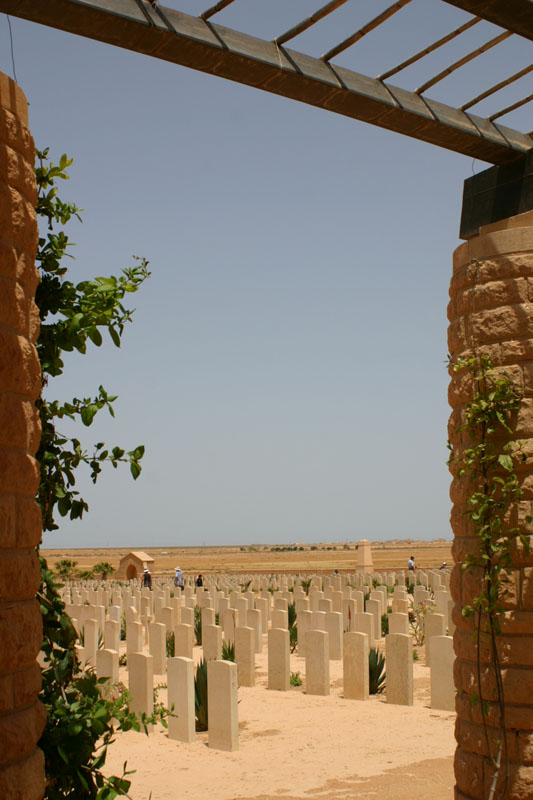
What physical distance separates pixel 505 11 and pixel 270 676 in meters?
8.10

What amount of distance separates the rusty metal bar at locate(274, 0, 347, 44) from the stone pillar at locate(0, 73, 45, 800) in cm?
153

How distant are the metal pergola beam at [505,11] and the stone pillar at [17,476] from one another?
2.15 meters

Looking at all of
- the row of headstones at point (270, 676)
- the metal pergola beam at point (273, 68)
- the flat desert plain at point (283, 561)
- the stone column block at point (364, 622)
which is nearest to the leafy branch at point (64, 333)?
the metal pergola beam at point (273, 68)

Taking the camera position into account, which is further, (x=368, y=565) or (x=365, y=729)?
(x=368, y=565)

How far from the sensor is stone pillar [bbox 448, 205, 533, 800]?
4391 mm

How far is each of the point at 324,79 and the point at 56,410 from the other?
216 cm

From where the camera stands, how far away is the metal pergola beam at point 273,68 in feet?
11.6

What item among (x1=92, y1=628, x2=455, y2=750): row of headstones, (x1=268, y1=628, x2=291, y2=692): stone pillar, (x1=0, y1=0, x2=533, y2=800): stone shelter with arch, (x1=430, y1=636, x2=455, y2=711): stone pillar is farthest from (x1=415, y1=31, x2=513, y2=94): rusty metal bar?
(x1=268, y1=628, x2=291, y2=692): stone pillar

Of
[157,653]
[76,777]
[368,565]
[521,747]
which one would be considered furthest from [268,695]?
[368,565]

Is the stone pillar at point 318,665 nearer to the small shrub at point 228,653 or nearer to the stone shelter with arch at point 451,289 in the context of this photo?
the small shrub at point 228,653

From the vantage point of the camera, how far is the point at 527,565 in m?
4.47

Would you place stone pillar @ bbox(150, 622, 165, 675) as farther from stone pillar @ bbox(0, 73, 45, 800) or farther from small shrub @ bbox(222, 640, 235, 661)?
stone pillar @ bbox(0, 73, 45, 800)

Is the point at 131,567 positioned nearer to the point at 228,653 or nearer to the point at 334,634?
the point at 334,634

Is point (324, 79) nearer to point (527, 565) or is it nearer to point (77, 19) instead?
point (77, 19)
